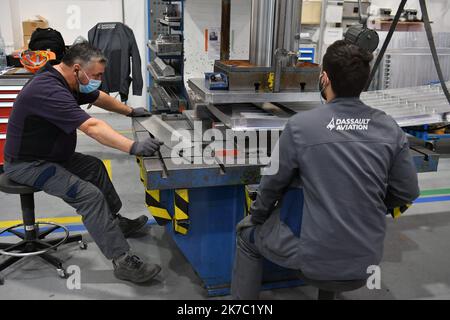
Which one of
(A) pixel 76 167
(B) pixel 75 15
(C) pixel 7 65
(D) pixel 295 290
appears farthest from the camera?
(B) pixel 75 15

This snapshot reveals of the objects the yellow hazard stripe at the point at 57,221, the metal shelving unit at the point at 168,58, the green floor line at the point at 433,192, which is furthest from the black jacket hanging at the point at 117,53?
the green floor line at the point at 433,192

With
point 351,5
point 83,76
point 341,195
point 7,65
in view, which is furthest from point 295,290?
point 351,5

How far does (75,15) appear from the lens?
6.35 meters

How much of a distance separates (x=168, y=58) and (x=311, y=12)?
→ 229 cm

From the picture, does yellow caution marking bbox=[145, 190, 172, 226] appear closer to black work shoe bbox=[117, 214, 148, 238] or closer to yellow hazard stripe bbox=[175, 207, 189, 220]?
yellow hazard stripe bbox=[175, 207, 189, 220]

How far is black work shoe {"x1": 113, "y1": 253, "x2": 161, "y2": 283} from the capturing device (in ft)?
8.36

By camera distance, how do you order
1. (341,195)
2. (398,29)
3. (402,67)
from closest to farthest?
(341,195), (402,67), (398,29)

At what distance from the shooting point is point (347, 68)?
5.51ft

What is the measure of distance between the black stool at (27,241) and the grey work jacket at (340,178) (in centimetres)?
154

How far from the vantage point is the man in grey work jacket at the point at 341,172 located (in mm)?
1640

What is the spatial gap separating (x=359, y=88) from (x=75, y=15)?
18.1 ft

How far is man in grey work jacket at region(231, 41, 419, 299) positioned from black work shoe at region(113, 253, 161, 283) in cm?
103
